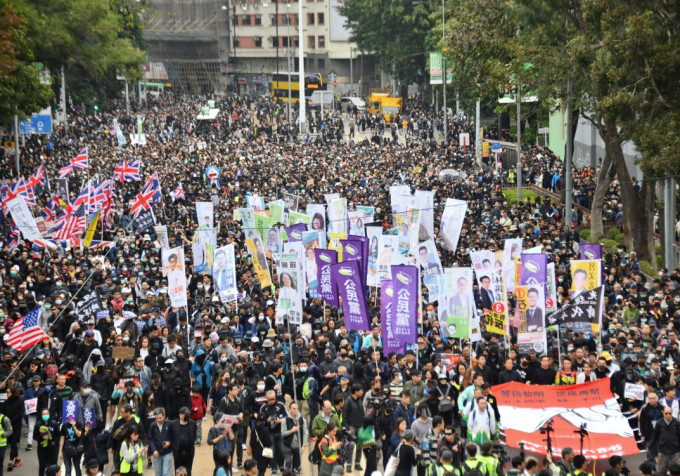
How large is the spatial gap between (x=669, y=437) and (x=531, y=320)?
3.54m

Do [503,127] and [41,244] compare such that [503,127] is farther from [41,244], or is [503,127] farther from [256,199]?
[41,244]

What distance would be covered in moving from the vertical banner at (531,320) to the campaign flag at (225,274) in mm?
5944

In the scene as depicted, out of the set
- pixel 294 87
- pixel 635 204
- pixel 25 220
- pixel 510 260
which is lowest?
pixel 510 260

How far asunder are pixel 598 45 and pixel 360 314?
11.1m

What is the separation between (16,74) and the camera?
115ft

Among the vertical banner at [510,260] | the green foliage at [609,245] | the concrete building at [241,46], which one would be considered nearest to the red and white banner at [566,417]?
the vertical banner at [510,260]

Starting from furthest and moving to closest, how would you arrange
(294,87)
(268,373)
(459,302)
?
(294,87), (459,302), (268,373)

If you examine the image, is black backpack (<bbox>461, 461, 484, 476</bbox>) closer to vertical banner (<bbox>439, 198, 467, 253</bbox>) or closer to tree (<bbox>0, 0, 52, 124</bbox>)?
vertical banner (<bbox>439, 198, 467, 253</bbox>)

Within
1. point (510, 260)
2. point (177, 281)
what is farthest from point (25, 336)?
point (510, 260)

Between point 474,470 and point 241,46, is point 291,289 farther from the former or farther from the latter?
point 241,46

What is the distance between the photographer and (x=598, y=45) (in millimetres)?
24391

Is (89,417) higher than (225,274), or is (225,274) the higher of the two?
(225,274)

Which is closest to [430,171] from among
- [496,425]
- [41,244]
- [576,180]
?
[576,180]

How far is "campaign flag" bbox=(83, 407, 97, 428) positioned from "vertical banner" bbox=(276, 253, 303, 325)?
3.67m
